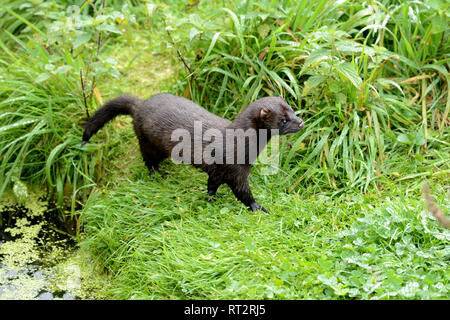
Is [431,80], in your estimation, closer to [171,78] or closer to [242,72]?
[242,72]

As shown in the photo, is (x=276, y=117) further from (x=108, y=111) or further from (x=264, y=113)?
(x=108, y=111)

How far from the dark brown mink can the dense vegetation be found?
0.22m

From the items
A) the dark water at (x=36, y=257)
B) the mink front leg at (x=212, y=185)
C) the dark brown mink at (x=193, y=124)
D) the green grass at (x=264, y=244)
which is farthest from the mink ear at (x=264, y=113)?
the dark water at (x=36, y=257)

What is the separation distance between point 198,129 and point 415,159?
6.25 ft

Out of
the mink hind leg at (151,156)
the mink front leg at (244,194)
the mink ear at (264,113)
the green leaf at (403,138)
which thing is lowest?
the mink front leg at (244,194)

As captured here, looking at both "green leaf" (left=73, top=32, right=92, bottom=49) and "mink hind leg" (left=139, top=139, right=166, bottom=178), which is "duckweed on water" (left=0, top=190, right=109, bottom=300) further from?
"green leaf" (left=73, top=32, right=92, bottom=49)

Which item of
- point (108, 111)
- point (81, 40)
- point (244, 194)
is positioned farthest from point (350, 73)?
point (81, 40)

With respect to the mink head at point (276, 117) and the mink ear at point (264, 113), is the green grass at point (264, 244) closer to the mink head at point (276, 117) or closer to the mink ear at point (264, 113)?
the mink head at point (276, 117)

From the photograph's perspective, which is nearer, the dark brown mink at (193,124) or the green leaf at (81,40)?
the dark brown mink at (193,124)

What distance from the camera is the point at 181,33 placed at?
17.6 ft

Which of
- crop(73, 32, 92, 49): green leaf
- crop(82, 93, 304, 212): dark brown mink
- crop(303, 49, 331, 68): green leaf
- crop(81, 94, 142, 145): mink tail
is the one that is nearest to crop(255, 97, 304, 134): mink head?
crop(82, 93, 304, 212): dark brown mink

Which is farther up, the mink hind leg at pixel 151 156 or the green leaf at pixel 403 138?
the green leaf at pixel 403 138

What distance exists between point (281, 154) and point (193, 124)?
0.90m

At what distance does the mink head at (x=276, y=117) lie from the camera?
401 centimetres
